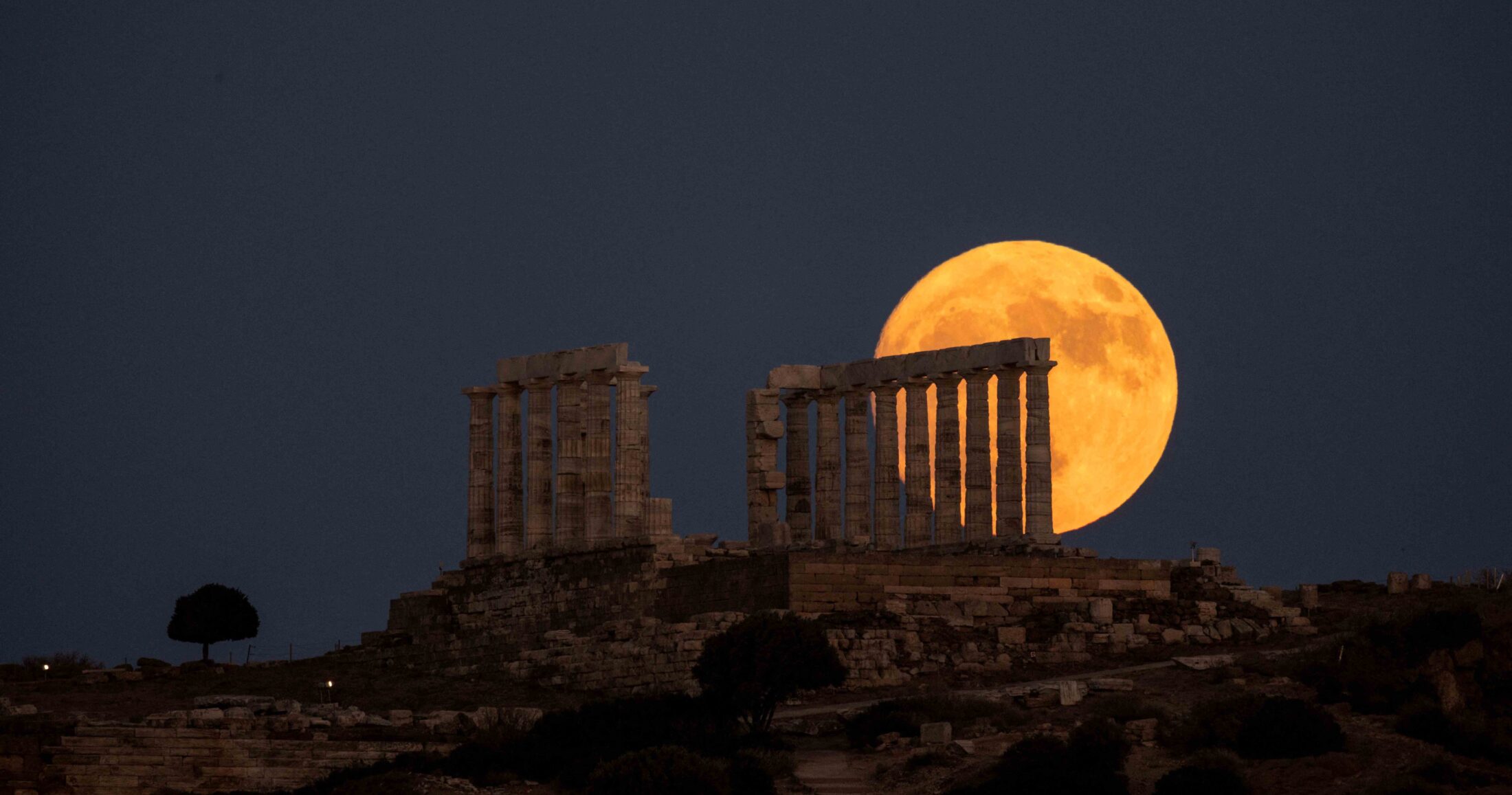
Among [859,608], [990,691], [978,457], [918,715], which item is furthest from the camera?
[978,457]

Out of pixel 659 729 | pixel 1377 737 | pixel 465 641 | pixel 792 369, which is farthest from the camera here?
pixel 792 369

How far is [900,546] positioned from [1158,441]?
763 centimetres

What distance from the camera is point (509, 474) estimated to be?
82812 millimetres

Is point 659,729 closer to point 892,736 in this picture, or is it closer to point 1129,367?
point 892,736

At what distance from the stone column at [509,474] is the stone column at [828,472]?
27.5ft

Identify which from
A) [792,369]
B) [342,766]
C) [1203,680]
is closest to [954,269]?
[792,369]

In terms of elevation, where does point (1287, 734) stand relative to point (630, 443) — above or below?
below

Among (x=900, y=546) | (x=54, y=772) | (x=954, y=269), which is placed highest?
(x=954, y=269)

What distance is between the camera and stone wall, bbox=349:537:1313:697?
68750 mm

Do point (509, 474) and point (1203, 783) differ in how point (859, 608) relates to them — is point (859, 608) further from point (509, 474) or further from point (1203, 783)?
point (1203, 783)

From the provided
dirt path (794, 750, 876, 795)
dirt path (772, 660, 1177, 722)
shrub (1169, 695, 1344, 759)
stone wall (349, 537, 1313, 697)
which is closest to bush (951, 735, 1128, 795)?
shrub (1169, 695, 1344, 759)

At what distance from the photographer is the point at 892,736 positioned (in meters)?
58.3

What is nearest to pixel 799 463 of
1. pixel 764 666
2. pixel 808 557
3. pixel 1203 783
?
pixel 808 557

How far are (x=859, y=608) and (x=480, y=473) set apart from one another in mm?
17513
